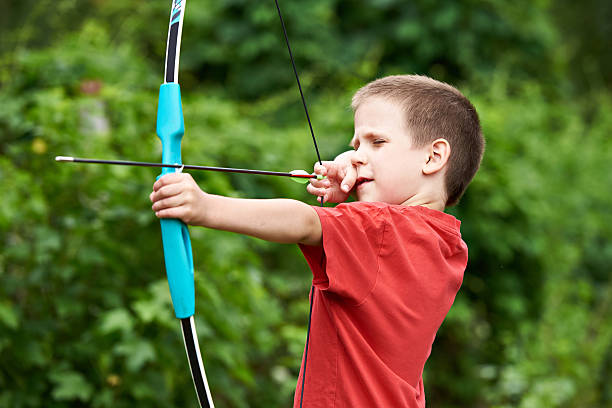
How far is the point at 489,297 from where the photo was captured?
14.9 feet

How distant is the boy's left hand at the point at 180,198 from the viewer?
116 centimetres

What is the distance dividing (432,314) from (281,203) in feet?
1.51

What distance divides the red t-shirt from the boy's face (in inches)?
3.1

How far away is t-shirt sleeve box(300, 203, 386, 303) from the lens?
1.29 metres

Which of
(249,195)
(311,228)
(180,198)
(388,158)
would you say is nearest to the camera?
(180,198)

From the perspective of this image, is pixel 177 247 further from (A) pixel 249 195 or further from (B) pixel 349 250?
(A) pixel 249 195

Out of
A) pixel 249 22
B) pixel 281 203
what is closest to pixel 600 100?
pixel 249 22

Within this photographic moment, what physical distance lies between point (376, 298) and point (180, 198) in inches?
17.6

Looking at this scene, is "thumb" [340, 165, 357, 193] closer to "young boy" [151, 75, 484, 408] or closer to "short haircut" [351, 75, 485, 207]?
"young boy" [151, 75, 484, 408]

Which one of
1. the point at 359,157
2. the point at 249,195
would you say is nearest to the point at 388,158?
the point at 359,157

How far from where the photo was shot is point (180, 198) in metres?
1.16

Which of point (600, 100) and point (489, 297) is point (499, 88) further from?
point (600, 100)

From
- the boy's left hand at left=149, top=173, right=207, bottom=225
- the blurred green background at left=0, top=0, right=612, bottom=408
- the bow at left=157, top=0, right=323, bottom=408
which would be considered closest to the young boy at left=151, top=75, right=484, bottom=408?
the boy's left hand at left=149, top=173, right=207, bottom=225

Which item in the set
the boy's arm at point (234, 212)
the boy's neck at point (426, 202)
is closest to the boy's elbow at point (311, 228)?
the boy's arm at point (234, 212)
